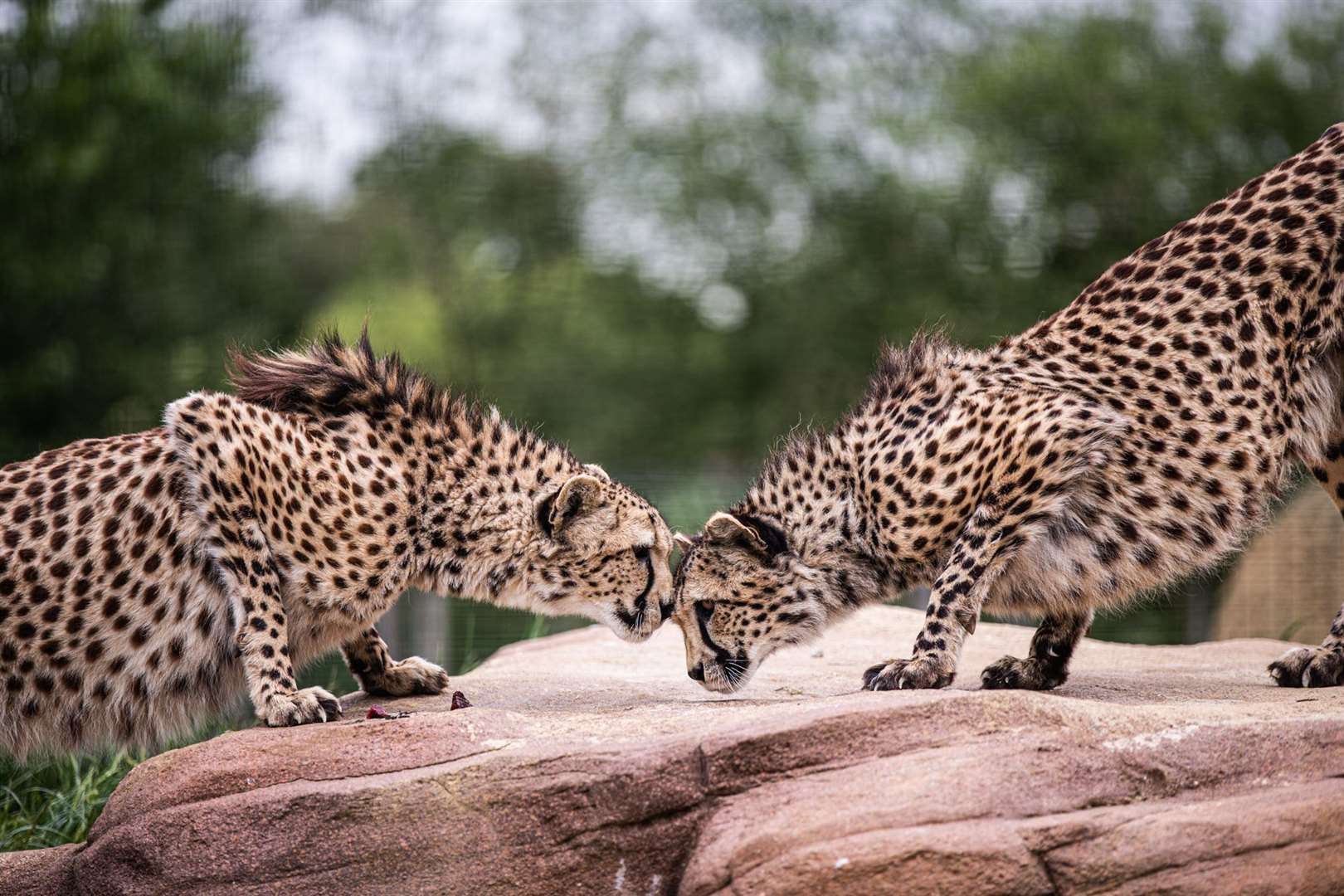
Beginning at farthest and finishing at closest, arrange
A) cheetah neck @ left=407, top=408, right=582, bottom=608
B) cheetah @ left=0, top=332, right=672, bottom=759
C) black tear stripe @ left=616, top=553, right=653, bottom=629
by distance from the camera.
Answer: black tear stripe @ left=616, top=553, right=653, bottom=629 → cheetah neck @ left=407, top=408, right=582, bottom=608 → cheetah @ left=0, top=332, right=672, bottom=759

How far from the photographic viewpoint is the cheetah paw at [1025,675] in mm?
4102

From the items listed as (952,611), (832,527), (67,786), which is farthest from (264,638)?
(67,786)

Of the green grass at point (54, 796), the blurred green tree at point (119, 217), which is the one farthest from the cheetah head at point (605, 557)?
the blurred green tree at point (119, 217)

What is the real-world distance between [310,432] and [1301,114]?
12.4 m

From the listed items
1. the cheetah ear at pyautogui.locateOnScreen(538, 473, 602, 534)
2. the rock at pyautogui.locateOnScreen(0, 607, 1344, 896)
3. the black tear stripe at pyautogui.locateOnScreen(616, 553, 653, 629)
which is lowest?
the rock at pyautogui.locateOnScreen(0, 607, 1344, 896)

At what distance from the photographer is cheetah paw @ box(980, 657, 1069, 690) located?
13.5 feet

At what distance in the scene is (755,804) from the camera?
110 inches

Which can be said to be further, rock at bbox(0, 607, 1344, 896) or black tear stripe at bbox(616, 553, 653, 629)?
black tear stripe at bbox(616, 553, 653, 629)

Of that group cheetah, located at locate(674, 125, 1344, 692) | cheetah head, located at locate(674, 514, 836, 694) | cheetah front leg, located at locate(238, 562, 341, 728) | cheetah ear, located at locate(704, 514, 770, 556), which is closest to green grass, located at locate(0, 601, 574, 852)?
cheetah front leg, located at locate(238, 562, 341, 728)

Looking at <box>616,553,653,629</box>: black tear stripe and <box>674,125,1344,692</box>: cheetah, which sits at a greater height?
<box>674,125,1344,692</box>: cheetah

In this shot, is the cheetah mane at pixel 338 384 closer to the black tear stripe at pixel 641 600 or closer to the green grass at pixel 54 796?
the black tear stripe at pixel 641 600

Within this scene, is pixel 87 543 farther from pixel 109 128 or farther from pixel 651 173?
pixel 651 173

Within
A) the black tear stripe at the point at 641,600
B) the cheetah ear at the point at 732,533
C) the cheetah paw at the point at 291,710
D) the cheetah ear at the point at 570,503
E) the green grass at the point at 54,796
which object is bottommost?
the green grass at the point at 54,796

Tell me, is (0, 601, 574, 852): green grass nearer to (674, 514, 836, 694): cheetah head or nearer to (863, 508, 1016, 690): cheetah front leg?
(674, 514, 836, 694): cheetah head
